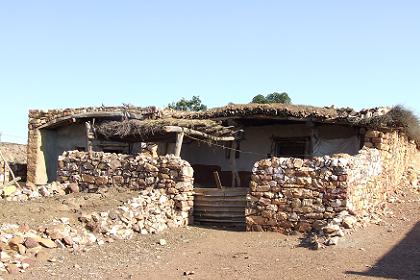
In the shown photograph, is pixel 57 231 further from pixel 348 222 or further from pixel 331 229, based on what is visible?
pixel 348 222

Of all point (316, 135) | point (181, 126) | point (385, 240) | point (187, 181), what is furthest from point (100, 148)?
point (385, 240)

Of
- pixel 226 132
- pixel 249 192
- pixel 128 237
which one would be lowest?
pixel 128 237

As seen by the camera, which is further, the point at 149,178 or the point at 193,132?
the point at 193,132

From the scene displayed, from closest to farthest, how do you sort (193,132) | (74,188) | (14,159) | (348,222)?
1. (348,222)
2. (74,188)
3. (193,132)
4. (14,159)

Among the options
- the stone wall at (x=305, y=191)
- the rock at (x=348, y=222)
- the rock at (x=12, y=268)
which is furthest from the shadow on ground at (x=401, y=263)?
the rock at (x=12, y=268)

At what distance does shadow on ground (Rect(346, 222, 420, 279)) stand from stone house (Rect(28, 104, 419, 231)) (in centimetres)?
134

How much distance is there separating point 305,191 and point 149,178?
3597 millimetres

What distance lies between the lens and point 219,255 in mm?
8805

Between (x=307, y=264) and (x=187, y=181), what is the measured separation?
399 cm

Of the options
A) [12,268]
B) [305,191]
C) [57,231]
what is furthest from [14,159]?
[305,191]

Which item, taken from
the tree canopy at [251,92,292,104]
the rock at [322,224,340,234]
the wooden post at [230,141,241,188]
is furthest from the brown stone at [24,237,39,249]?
the tree canopy at [251,92,292,104]

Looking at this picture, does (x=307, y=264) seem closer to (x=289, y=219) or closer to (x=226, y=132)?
(x=289, y=219)

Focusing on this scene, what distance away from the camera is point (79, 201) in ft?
34.1

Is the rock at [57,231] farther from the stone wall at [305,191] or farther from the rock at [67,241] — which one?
the stone wall at [305,191]
